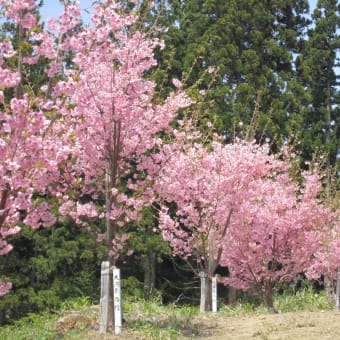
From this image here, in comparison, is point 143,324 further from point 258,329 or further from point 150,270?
point 150,270

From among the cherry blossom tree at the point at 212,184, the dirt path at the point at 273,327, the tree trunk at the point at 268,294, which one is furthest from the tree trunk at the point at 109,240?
the tree trunk at the point at 268,294

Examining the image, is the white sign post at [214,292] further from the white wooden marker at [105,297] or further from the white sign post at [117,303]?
the white sign post at [117,303]

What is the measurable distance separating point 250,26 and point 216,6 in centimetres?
151

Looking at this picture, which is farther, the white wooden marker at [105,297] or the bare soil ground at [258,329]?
the white wooden marker at [105,297]

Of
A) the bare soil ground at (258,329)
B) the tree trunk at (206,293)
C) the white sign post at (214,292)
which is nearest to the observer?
the bare soil ground at (258,329)

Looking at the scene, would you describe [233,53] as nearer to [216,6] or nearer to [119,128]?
[216,6]

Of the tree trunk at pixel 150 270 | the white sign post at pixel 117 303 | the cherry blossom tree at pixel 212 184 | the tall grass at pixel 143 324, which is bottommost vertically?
the tree trunk at pixel 150 270

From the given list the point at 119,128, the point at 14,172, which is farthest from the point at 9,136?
the point at 119,128

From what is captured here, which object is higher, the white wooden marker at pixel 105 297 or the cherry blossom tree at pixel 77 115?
the cherry blossom tree at pixel 77 115

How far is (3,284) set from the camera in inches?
200

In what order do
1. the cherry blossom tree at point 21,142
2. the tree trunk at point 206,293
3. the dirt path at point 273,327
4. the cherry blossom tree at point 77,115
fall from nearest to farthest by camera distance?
the cherry blossom tree at point 21,142, the cherry blossom tree at point 77,115, the dirt path at point 273,327, the tree trunk at point 206,293

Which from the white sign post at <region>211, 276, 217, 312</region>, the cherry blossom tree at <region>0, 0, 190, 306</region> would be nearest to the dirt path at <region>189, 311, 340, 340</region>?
the white sign post at <region>211, 276, 217, 312</region>

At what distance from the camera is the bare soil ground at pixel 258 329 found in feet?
20.5

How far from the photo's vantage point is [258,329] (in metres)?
6.86
